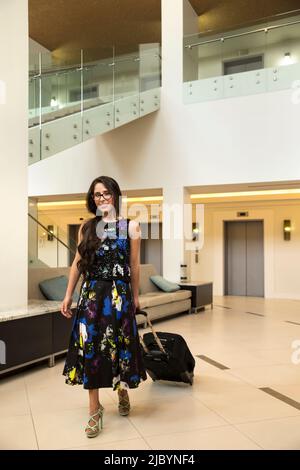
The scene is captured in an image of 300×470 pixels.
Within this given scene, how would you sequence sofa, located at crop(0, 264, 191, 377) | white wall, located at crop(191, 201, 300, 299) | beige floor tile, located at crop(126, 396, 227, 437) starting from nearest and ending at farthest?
beige floor tile, located at crop(126, 396, 227, 437) < sofa, located at crop(0, 264, 191, 377) < white wall, located at crop(191, 201, 300, 299)

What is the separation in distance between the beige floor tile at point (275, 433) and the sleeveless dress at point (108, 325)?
0.88 meters

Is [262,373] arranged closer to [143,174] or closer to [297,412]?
[297,412]

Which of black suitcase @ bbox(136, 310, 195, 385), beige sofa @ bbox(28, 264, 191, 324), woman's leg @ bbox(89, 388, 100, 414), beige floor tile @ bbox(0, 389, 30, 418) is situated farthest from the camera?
beige sofa @ bbox(28, 264, 191, 324)

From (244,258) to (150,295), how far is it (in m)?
5.22

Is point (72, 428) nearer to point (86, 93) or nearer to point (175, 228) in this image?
point (86, 93)

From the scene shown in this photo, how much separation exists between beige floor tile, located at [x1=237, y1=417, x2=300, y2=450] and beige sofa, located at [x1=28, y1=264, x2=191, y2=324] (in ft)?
10.6

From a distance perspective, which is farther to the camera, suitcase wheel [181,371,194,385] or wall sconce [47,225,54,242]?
wall sconce [47,225,54,242]

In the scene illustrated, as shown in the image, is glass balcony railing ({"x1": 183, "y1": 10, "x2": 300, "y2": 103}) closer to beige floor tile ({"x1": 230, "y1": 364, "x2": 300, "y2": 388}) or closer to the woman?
beige floor tile ({"x1": 230, "y1": 364, "x2": 300, "y2": 388})

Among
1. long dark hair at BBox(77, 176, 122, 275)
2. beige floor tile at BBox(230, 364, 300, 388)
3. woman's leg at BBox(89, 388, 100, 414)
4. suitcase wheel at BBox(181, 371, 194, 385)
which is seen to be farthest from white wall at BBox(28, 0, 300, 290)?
woman's leg at BBox(89, 388, 100, 414)

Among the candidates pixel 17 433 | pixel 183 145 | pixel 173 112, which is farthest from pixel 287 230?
pixel 17 433

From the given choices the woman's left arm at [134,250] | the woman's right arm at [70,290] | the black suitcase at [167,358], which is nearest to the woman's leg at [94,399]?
the woman's right arm at [70,290]

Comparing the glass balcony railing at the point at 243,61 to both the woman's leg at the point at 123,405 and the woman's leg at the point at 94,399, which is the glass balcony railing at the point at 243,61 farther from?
the woman's leg at the point at 94,399

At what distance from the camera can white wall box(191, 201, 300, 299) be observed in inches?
492

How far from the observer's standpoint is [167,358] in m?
4.16
